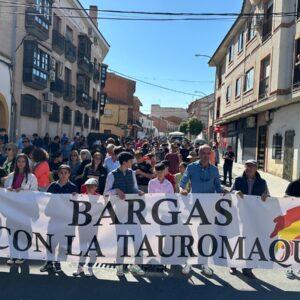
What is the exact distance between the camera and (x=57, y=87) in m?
27.6

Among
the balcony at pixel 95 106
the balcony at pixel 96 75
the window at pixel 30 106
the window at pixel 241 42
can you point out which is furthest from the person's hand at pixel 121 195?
the balcony at pixel 96 75

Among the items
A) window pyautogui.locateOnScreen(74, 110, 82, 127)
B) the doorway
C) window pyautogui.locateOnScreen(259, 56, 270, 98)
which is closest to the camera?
the doorway

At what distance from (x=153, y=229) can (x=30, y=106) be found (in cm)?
1988

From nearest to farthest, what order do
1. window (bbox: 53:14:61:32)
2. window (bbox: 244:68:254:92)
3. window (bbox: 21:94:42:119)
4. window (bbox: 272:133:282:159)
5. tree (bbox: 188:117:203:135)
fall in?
1. window (bbox: 272:133:282:159)
2. window (bbox: 21:94:42:119)
3. window (bbox: 244:68:254:92)
4. window (bbox: 53:14:61:32)
5. tree (bbox: 188:117:203:135)

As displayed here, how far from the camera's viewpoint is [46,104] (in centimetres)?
2538

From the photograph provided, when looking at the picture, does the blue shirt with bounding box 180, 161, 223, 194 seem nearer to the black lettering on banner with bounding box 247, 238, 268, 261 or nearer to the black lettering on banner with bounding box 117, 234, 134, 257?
the black lettering on banner with bounding box 247, 238, 268, 261

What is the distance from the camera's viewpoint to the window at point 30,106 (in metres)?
22.6

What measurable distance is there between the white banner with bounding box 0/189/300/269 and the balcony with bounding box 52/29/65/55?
73.6 ft

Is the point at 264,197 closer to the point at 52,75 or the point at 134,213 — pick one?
the point at 134,213

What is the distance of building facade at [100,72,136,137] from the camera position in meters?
62.2

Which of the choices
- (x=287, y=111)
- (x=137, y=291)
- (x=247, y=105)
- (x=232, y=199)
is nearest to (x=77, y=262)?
(x=137, y=291)

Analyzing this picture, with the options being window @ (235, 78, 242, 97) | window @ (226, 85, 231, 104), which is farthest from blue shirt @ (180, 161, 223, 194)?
window @ (226, 85, 231, 104)

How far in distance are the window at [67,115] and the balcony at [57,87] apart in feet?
8.94

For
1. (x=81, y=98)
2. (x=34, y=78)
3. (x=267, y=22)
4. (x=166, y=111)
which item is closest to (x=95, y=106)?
(x=81, y=98)
